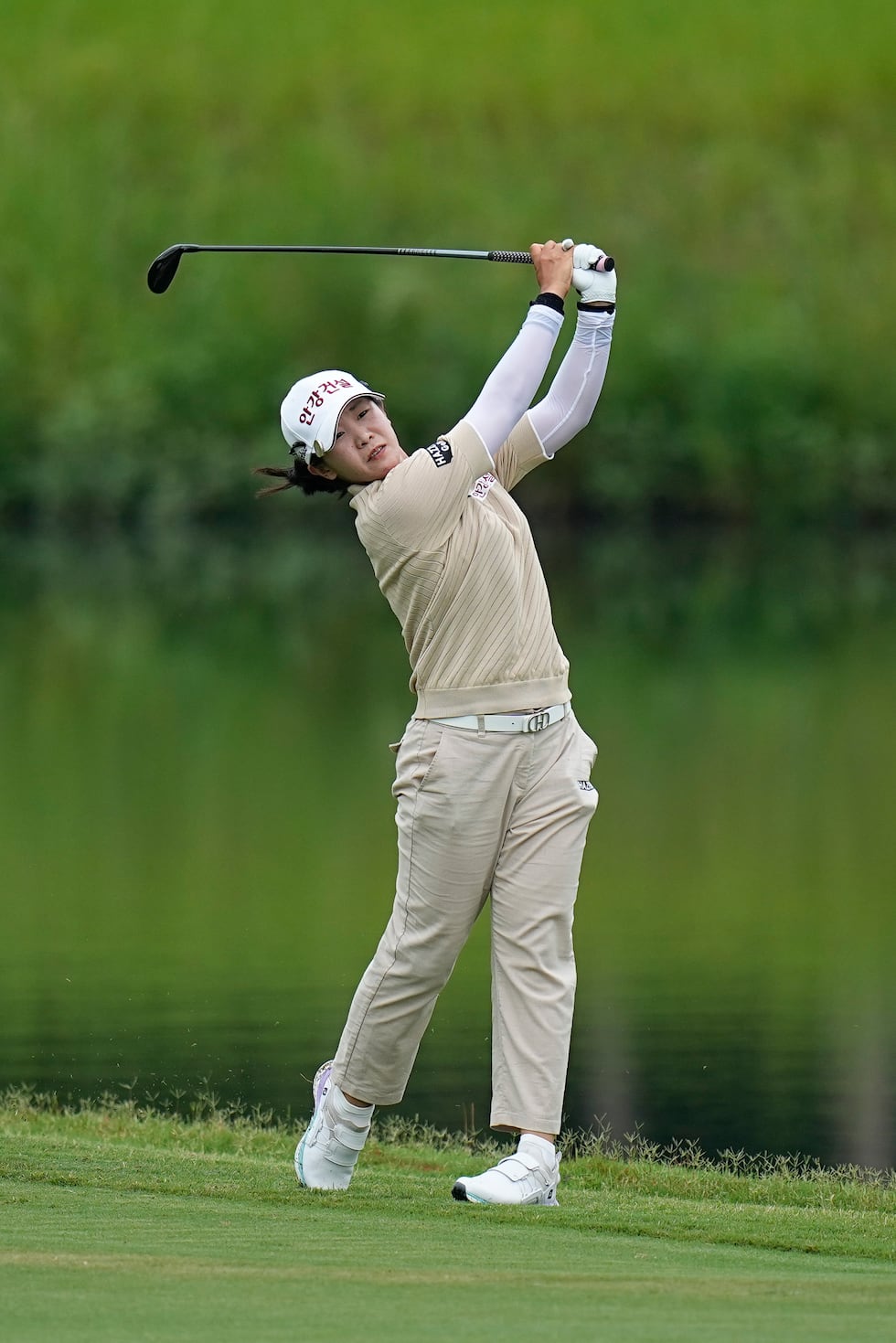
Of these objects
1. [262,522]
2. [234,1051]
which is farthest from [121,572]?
[234,1051]

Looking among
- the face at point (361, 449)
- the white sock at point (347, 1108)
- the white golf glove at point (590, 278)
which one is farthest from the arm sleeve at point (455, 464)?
the white sock at point (347, 1108)

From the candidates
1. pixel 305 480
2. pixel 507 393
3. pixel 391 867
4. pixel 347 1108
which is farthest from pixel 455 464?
pixel 391 867

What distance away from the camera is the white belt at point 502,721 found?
5664 millimetres

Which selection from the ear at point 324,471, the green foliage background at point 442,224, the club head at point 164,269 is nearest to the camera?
the ear at point 324,471

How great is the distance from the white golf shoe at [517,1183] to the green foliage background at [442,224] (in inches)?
1646

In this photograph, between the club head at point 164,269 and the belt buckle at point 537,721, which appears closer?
the belt buckle at point 537,721

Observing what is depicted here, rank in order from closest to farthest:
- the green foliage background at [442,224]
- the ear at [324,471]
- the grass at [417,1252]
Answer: the grass at [417,1252] < the ear at [324,471] < the green foliage background at [442,224]

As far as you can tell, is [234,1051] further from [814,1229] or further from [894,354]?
[894,354]

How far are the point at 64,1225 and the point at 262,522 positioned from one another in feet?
143

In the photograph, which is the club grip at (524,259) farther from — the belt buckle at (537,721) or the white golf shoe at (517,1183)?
the white golf shoe at (517,1183)

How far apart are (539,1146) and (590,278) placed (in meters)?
2.19

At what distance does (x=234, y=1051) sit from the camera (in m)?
9.24

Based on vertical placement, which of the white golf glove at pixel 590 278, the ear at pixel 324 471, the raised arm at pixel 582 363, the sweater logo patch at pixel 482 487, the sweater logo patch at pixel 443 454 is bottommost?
the sweater logo patch at pixel 482 487

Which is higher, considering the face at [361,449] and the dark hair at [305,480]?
the face at [361,449]
